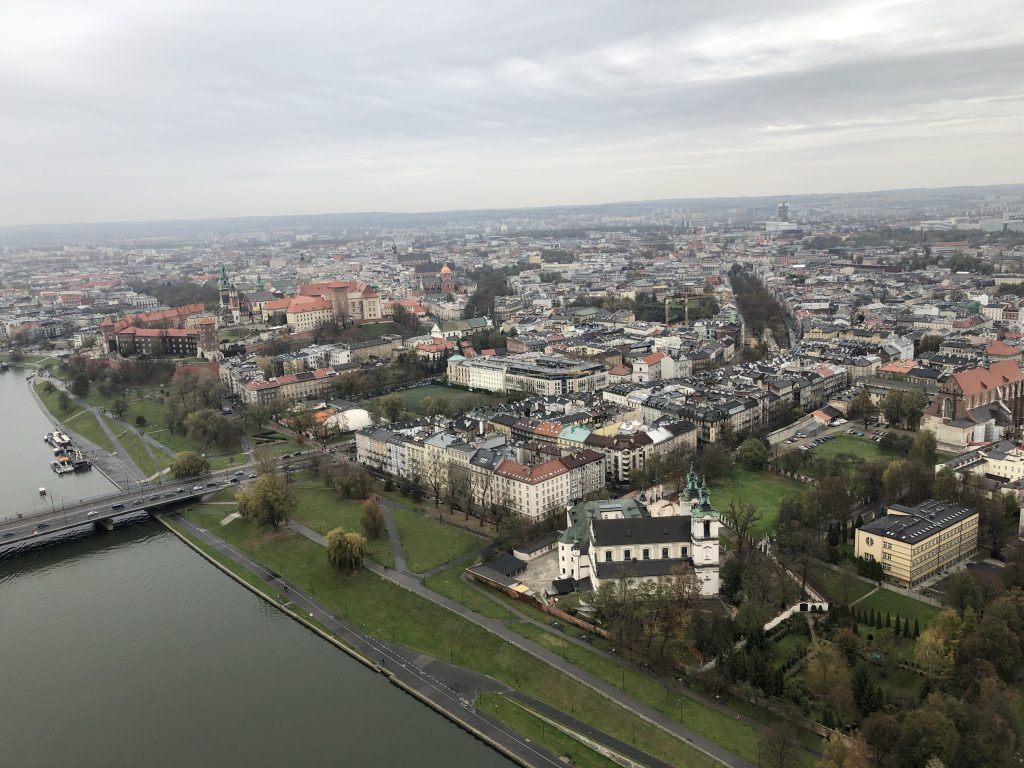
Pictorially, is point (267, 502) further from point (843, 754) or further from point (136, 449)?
point (843, 754)

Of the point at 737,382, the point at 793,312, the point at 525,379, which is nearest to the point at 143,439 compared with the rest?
the point at 525,379

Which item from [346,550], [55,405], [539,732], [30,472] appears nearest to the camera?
[539,732]

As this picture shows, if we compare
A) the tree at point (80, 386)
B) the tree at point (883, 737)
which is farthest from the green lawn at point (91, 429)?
the tree at point (883, 737)

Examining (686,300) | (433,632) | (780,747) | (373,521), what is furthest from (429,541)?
(686,300)

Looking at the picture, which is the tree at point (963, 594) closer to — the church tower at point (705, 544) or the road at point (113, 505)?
the church tower at point (705, 544)

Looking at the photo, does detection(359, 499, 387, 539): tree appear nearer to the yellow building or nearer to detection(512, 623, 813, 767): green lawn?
detection(512, 623, 813, 767): green lawn

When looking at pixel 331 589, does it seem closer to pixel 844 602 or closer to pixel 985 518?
pixel 844 602
